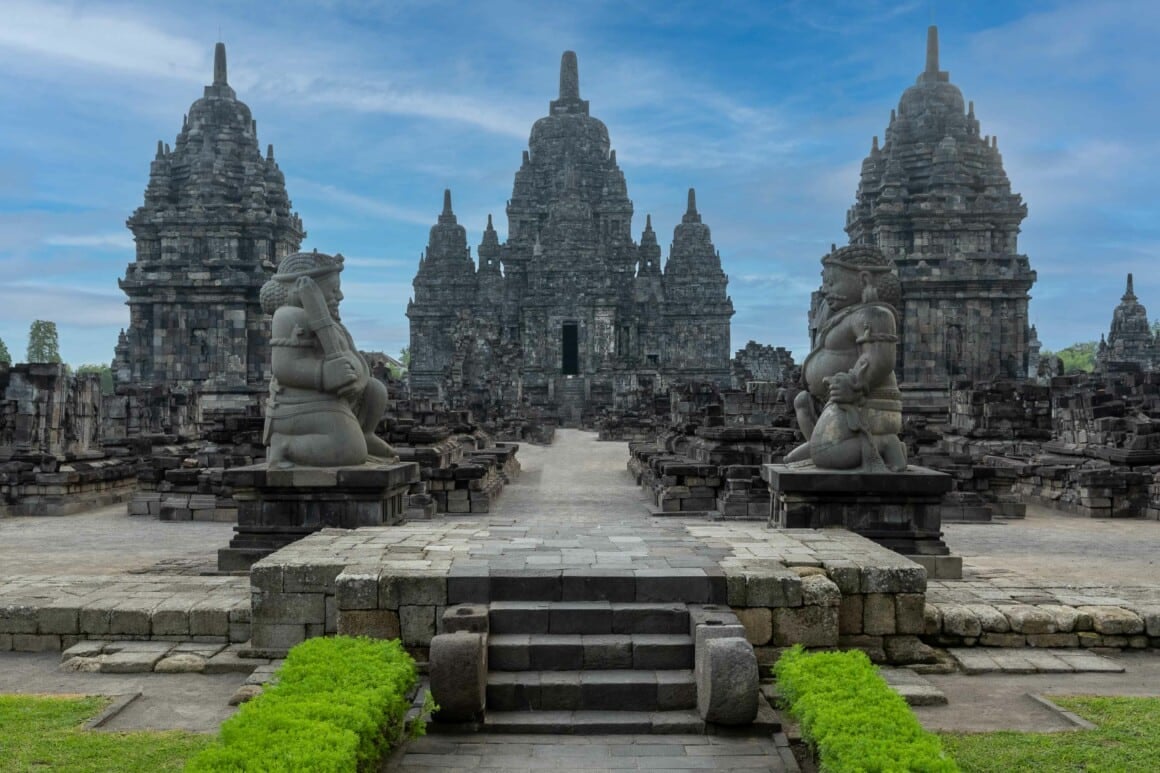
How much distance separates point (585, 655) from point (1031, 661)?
275 centimetres

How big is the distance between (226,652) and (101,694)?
0.81m

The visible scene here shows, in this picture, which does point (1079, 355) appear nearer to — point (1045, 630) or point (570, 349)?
point (570, 349)

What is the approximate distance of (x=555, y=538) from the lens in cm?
737

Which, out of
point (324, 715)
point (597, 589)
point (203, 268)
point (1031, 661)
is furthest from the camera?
point (203, 268)

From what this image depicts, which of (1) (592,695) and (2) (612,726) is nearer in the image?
(2) (612,726)

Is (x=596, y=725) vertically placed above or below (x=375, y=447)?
below

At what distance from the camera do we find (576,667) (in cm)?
530

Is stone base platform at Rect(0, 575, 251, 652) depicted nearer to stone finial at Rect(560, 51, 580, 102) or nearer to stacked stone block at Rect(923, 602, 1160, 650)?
stacked stone block at Rect(923, 602, 1160, 650)

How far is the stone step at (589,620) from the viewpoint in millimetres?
5508

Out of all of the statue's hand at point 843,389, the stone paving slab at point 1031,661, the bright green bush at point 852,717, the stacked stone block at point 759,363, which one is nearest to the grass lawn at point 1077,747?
the bright green bush at point 852,717

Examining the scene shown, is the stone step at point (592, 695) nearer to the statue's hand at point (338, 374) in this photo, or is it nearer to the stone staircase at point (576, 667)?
the stone staircase at point (576, 667)

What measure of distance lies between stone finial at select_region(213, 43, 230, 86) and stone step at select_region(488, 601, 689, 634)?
37979 millimetres

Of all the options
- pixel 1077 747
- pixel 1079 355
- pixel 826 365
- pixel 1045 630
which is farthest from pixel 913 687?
pixel 1079 355

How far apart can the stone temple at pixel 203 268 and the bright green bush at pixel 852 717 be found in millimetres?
31843
